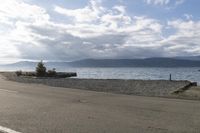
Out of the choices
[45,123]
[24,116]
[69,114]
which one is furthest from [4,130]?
[69,114]

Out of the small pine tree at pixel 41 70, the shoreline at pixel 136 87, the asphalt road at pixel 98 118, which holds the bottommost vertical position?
the asphalt road at pixel 98 118

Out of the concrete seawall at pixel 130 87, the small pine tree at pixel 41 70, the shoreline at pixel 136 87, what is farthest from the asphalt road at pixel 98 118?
the small pine tree at pixel 41 70

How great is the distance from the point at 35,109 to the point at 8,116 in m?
1.76

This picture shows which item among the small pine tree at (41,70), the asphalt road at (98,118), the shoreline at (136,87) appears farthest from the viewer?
the small pine tree at (41,70)

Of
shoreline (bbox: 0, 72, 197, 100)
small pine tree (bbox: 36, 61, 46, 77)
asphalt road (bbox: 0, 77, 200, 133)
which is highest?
small pine tree (bbox: 36, 61, 46, 77)

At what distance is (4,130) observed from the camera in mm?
8969

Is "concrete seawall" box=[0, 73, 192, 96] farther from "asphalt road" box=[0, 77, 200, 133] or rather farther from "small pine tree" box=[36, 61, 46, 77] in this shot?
"small pine tree" box=[36, 61, 46, 77]

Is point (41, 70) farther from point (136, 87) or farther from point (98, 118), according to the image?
point (98, 118)

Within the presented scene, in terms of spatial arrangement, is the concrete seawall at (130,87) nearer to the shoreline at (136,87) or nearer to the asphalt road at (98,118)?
the shoreline at (136,87)

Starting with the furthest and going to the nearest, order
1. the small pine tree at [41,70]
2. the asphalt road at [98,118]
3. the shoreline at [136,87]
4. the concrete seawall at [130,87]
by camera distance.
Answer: the small pine tree at [41,70]
the concrete seawall at [130,87]
the shoreline at [136,87]
the asphalt road at [98,118]

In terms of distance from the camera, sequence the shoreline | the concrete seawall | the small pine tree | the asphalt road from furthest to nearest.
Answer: the small pine tree → the concrete seawall → the shoreline → the asphalt road

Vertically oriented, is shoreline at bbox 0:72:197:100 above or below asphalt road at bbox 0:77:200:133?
above

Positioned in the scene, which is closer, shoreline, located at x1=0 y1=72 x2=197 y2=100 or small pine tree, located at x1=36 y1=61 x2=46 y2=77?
shoreline, located at x1=0 y1=72 x2=197 y2=100

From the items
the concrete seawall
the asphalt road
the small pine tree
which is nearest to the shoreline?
the concrete seawall
